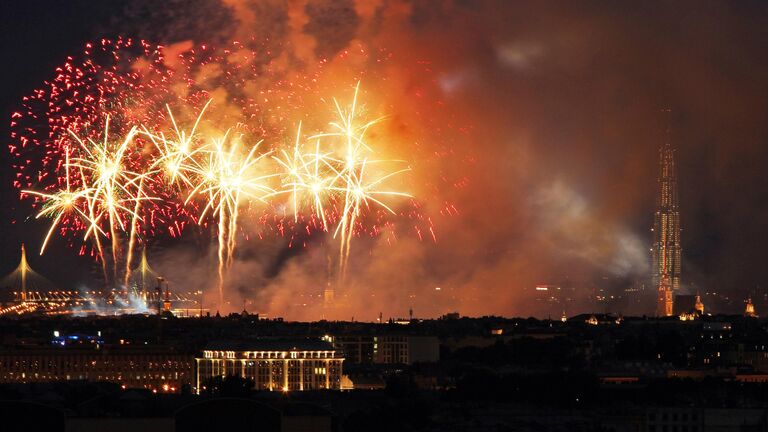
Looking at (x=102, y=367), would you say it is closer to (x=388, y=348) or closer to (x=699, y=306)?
(x=388, y=348)

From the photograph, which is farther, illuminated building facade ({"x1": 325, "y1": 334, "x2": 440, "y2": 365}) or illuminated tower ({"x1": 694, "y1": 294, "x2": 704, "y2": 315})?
illuminated tower ({"x1": 694, "y1": 294, "x2": 704, "y2": 315})

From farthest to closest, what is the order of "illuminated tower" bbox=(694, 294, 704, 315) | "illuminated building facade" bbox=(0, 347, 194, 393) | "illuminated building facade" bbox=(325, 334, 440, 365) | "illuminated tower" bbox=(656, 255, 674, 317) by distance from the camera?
1. "illuminated tower" bbox=(656, 255, 674, 317)
2. "illuminated tower" bbox=(694, 294, 704, 315)
3. "illuminated building facade" bbox=(325, 334, 440, 365)
4. "illuminated building facade" bbox=(0, 347, 194, 393)

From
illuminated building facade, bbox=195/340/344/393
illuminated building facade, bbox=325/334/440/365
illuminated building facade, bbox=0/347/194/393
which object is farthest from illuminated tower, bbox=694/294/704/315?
illuminated building facade, bbox=0/347/194/393

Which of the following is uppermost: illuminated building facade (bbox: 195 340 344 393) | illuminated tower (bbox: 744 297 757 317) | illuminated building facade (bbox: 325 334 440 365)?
illuminated tower (bbox: 744 297 757 317)

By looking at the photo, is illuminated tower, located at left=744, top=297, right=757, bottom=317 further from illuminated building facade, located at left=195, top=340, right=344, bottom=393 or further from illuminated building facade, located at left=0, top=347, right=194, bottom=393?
illuminated building facade, located at left=0, top=347, right=194, bottom=393

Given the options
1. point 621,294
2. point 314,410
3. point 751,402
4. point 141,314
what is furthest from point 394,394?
point 621,294

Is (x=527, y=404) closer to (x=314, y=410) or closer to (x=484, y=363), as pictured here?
(x=314, y=410)

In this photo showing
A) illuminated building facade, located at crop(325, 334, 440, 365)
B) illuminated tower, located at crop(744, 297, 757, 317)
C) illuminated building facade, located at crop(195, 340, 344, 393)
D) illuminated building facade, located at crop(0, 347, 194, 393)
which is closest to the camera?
illuminated building facade, located at crop(195, 340, 344, 393)
